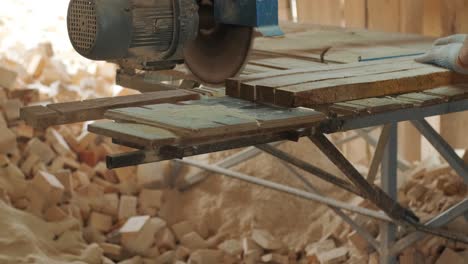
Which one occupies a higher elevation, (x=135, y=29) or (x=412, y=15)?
(x=135, y=29)

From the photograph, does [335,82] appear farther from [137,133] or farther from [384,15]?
[384,15]

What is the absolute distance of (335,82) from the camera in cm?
479

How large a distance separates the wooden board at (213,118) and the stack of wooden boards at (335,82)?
89 millimetres

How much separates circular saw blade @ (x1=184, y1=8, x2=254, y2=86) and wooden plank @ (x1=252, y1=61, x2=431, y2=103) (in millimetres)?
446

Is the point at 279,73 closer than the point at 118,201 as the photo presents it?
Yes

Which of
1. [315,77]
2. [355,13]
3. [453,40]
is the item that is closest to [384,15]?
[355,13]

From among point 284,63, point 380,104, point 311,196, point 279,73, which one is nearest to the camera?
point 380,104

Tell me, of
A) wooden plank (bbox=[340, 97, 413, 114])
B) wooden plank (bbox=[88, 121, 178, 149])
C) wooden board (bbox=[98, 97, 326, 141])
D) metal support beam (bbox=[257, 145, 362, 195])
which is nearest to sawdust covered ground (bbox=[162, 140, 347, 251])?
metal support beam (bbox=[257, 145, 362, 195])

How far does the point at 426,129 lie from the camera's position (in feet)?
19.2

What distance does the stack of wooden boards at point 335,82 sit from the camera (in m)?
4.61

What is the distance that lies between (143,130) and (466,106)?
2.02m

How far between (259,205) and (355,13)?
6.31ft

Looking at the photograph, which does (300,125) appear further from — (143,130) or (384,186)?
(384,186)

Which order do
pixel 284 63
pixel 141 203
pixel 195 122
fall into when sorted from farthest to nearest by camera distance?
pixel 141 203
pixel 284 63
pixel 195 122
